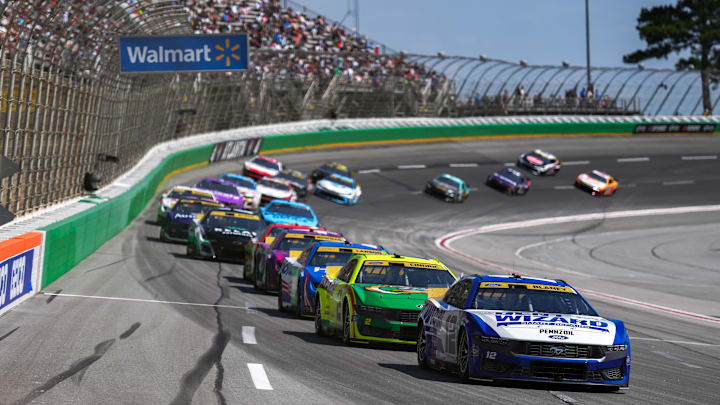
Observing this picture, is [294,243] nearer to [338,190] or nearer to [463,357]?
[463,357]

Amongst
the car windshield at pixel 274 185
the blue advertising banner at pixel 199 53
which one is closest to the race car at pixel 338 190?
the car windshield at pixel 274 185

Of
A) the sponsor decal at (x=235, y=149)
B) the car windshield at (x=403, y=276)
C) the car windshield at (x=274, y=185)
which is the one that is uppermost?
the car windshield at (x=403, y=276)

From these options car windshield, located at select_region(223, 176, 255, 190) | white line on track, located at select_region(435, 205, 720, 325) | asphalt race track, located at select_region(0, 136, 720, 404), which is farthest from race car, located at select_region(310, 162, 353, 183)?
car windshield, located at select_region(223, 176, 255, 190)

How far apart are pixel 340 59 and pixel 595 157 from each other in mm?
16455

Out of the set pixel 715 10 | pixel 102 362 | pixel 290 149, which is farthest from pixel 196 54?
pixel 715 10

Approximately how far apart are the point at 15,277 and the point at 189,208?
48.6 ft

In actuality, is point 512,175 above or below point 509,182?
above

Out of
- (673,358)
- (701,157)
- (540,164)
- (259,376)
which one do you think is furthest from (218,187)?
(701,157)

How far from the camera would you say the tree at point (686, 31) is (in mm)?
92775

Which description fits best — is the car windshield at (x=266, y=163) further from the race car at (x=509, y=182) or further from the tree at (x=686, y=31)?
the tree at (x=686, y=31)

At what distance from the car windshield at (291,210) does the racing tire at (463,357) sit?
2067 cm

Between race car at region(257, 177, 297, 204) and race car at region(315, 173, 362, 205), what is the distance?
12.6 feet

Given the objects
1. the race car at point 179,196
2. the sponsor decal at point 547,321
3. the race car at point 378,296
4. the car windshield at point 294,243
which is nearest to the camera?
the sponsor decal at point 547,321

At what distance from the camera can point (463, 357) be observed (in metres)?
10.4
